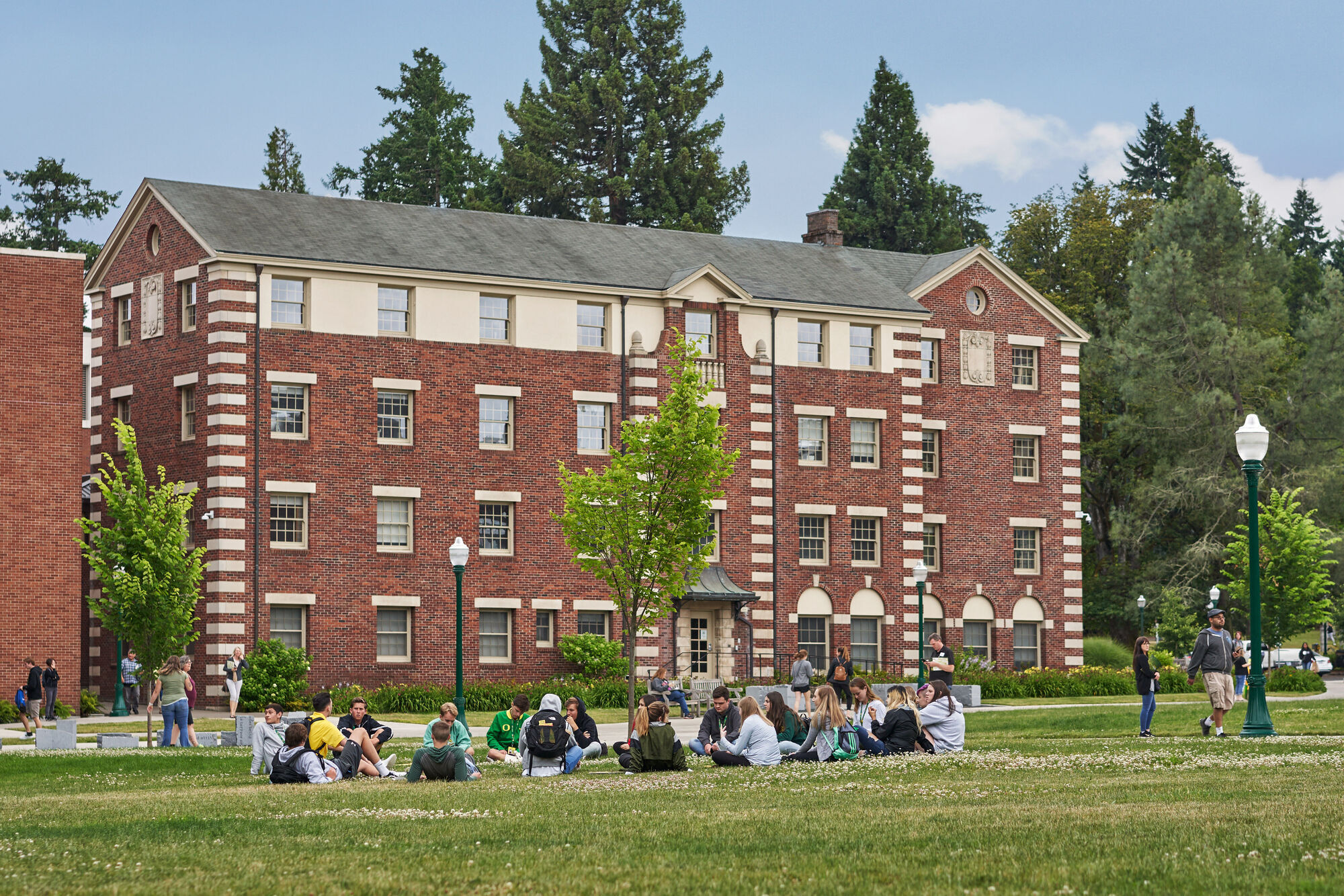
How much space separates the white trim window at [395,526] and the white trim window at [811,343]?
43.3ft

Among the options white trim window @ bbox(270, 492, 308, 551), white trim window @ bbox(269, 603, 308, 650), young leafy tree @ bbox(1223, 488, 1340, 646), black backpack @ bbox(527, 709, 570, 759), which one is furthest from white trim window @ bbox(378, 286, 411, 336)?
young leafy tree @ bbox(1223, 488, 1340, 646)

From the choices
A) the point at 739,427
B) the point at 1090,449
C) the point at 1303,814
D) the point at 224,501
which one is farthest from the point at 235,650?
the point at 1090,449

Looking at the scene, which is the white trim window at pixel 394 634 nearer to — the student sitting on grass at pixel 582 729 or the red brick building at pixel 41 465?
the red brick building at pixel 41 465

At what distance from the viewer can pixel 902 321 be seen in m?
57.6

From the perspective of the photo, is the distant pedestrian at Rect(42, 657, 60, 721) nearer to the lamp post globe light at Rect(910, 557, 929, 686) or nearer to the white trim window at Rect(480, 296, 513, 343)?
the white trim window at Rect(480, 296, 513, 343)

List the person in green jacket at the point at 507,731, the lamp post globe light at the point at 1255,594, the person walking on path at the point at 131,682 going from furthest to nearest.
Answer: the person walking on path at the point at 131,682 < the person in green jacket at the point at 507,731 < the lamp post globe light at the point at 1255,594

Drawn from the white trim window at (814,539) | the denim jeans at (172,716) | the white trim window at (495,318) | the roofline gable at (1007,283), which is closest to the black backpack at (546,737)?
the denim jeans at (172,716)

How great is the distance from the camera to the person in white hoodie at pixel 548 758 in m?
24.4

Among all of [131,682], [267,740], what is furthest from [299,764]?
[131,682]

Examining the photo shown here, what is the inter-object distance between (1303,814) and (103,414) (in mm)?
43172

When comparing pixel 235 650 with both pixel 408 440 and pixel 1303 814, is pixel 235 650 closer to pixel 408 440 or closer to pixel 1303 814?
pixel 408 440

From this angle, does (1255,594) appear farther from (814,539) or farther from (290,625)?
(814,539)

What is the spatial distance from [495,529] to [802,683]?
17.6 m

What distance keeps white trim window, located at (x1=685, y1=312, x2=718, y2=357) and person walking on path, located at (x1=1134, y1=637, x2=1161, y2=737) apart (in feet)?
80.5
